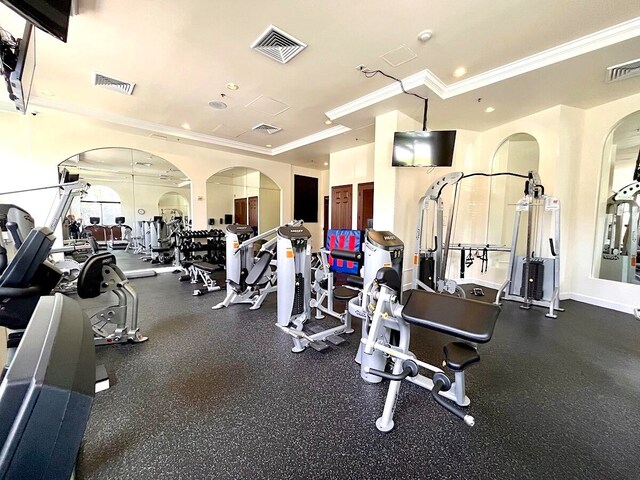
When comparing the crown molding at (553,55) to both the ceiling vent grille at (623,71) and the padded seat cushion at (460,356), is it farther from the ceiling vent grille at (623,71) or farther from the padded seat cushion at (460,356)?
the padded seat cushion at (460,356)

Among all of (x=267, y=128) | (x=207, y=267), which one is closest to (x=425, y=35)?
(x=267, y=128)

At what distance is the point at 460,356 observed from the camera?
1.71 metres

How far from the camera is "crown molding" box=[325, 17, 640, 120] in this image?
272 centimetres

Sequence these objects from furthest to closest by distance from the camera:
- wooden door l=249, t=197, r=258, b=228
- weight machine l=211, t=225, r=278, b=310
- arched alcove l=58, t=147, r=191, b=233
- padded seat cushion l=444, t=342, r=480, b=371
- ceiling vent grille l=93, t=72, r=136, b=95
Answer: wooden door l=249, t=197, r=258, b=228, arched alcove l=58, t=147, r=191, b=233, weight machine l=211, t=225, r=278, b=310, ceiling vent grille l=93, t=72, r=136, b=95, padded seat cushion l=444, t=342, r=480, b=371

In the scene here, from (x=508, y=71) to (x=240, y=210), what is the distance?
6.63 metres

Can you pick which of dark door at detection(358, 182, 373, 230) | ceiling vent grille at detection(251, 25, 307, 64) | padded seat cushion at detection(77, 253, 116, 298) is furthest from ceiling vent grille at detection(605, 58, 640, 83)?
padded seat cushion at detection(77, 253, 116, 298)

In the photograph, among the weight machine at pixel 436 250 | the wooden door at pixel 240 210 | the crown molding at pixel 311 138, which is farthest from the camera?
the wooden door at pixel 240 210

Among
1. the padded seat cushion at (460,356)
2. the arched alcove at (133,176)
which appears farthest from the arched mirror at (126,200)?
the padded seat cushion at (460,356)

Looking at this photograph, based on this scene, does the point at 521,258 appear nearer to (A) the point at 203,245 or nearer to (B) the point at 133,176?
(A) the point at 203,245

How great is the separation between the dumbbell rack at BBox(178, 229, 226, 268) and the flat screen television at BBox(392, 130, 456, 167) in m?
4.61

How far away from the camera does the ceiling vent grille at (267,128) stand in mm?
5577

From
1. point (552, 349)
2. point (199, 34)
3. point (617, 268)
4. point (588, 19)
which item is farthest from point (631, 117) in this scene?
point (199, 34)

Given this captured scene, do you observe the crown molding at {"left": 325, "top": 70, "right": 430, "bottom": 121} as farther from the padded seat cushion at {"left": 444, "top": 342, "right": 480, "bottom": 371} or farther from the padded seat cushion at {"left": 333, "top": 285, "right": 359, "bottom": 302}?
the padded seat cushion at {"left": 444, "top": 342, "right": 480, "bottom": 371}

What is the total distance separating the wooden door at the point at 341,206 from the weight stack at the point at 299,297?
4625 millimetres
